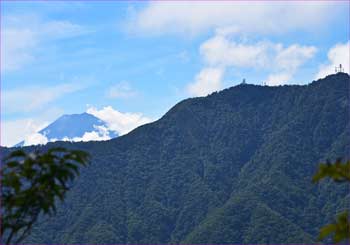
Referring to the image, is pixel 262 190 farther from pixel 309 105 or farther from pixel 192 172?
pixel 309 105

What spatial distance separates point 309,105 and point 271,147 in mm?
17352

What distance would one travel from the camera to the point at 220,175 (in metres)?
131

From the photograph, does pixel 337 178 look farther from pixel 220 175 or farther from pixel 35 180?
pixel 220 175

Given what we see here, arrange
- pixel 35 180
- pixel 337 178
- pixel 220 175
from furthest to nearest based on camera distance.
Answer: pixel 220 175 → pixel 35 180 → pixel 337 178

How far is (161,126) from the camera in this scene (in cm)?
→ 15462

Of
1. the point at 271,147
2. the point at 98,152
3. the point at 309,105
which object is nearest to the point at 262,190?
the point at 271,147

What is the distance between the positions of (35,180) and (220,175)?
417 ft

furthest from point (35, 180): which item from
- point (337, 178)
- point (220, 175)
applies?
point (220, 175)

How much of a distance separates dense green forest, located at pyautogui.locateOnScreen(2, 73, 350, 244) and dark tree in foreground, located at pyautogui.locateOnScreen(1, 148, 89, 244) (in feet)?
298

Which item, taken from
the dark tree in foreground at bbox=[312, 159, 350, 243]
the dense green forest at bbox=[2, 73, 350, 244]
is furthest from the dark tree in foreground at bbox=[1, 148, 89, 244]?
the dense green forest at bbox=[2, 73, 350, 244]

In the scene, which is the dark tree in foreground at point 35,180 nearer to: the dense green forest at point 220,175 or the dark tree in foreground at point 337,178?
the dark tree in foreground at point 337,178

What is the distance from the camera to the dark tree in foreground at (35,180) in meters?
4.93

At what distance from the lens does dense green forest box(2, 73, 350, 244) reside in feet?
344

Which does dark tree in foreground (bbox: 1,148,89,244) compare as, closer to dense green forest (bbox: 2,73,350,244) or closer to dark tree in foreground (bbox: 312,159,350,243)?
dark tree in foreground (bbox: 312,159,350,243)
